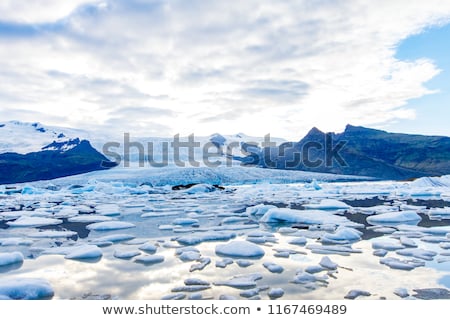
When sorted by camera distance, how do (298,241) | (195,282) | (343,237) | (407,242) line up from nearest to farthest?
(195,282)
(407,242)
(298,241)
(343,237)

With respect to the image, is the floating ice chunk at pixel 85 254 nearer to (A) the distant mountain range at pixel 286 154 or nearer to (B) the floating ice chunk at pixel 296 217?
(B) the floating ice chunk at pixel 296 217

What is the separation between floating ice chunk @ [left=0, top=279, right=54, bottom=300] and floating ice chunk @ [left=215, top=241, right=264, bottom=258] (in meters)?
2.18

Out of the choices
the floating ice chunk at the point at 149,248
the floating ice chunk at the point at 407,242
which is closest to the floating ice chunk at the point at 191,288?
the floating ice chunk at the point at 149,248

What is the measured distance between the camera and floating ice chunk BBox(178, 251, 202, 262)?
14.3 ft

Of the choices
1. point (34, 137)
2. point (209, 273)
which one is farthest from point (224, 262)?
point (34, 137)

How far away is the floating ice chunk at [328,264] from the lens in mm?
3853

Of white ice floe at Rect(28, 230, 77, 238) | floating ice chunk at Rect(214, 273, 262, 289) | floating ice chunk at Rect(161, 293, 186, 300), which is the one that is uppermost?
floating ice chunk at Rect(214, 273, 262, 289)

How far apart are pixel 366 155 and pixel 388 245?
7546 centimetres

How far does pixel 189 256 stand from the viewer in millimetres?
4426

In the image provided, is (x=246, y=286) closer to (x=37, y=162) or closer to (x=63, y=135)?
(x=37, y=162)

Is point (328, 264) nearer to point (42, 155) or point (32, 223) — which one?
point (32, 223)

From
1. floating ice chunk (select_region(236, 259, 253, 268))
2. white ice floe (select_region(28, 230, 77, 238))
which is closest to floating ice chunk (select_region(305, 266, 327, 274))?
floating ice chunk (select_region(236, 259, 253, 268))

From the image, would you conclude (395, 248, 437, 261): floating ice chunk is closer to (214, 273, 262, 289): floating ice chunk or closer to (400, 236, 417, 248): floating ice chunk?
(400, 236, 417, 248): floating ice chunk
